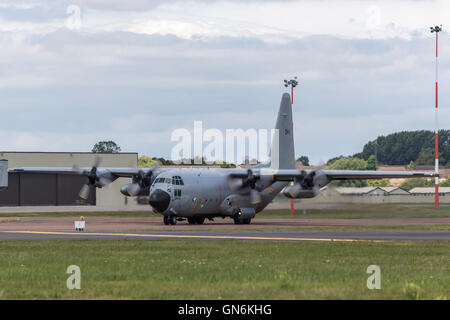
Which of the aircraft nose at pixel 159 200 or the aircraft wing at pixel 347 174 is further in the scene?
the aircraft wing at pixel 347 174

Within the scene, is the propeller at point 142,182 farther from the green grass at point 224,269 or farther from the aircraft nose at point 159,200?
the green grass at point 224,269

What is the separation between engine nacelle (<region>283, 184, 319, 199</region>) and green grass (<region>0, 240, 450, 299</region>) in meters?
22.9

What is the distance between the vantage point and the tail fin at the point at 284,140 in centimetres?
→ 6538

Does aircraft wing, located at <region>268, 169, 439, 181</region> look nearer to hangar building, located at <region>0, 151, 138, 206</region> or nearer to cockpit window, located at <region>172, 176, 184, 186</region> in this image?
cockpit window, located at <region>172, 176, 184, 186</region>

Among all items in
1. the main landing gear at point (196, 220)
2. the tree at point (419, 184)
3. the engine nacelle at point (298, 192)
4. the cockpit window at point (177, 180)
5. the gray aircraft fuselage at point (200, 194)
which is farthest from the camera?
the tree at point (419, 184)

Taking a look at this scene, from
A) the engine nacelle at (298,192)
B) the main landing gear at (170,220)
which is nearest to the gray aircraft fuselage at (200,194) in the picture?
the main landing gear at (170,220)

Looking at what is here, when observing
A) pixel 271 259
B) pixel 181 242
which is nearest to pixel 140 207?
pixel 181 242

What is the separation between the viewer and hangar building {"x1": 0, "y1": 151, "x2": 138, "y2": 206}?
10144cm

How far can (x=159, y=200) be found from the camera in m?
54.5

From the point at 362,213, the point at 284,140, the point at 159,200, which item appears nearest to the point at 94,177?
the point at 159,200

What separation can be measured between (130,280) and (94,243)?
559 inches

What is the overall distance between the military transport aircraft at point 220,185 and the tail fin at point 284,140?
82 millimetres
